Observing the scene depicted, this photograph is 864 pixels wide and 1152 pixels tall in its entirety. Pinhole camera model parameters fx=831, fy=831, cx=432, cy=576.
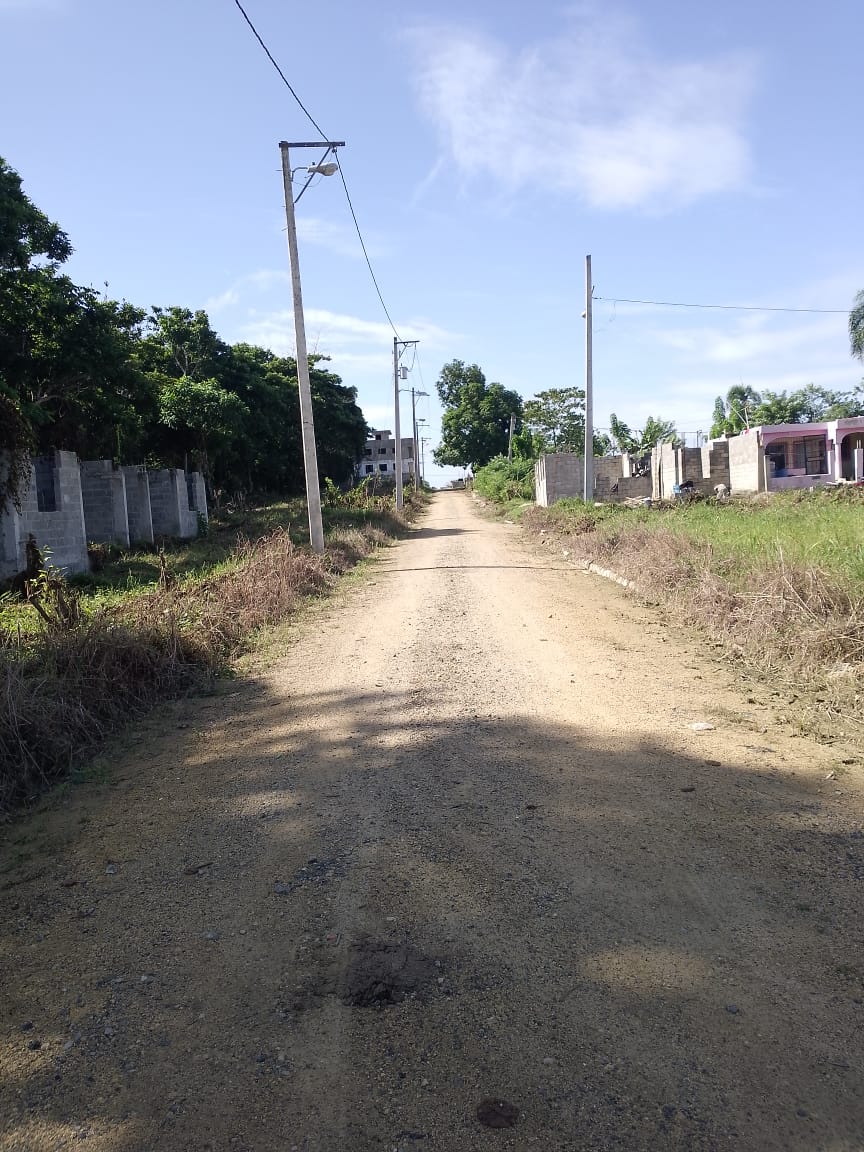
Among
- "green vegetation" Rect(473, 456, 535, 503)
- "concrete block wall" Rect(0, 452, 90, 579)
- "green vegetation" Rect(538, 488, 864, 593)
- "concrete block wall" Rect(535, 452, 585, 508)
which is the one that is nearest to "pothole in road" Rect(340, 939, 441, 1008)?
"green vegetation" Rect(538, 488, 864, 593)

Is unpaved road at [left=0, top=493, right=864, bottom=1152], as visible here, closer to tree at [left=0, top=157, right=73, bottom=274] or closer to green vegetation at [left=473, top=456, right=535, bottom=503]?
tree at [left=0, top=157, right=73, bottom=274]

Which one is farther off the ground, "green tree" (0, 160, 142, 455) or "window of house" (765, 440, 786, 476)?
"green tree" (0, 160, 142, 455)

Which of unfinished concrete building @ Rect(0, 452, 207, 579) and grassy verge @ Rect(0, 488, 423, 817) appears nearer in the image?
grassy verge @ Rect(0, 488, 423, 817)

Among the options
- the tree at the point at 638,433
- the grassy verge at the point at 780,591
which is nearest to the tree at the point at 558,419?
the tree at the point at 638,433

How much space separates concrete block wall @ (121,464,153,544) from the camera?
2278 cm

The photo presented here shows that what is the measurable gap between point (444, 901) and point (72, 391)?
18019mm

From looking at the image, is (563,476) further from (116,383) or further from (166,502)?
(116,383)

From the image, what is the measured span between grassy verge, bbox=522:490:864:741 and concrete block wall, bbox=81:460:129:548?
502 inches

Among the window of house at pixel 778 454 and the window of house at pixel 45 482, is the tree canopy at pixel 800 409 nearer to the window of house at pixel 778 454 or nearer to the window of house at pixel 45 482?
the window of house at pixel 778 454

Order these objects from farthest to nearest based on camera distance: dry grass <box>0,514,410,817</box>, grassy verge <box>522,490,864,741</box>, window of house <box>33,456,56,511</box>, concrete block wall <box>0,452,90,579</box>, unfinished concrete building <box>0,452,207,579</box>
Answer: window of house <box>33,456,56,511</box>
unfinished concrete building <box>0,452,207,579</box>
concrete block wall <box>0,452,90,579</box>
grassy verge <box>522,490,864,741</box>
dry grass <box>0,514,410,817</box>

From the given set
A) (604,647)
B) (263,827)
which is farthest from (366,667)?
(263,827)

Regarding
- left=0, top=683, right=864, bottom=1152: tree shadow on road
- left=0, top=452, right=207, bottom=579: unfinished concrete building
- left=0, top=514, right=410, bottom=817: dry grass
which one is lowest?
left=0, top=683, right=864, bottom=1152: tree shadow on road

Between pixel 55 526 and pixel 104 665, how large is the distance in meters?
10.7

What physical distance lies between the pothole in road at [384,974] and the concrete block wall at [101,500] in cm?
1882
